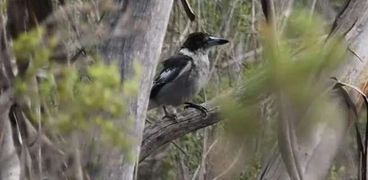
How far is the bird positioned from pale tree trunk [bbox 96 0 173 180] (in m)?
2.04

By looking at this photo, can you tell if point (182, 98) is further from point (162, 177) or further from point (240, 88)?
point (162, 177)

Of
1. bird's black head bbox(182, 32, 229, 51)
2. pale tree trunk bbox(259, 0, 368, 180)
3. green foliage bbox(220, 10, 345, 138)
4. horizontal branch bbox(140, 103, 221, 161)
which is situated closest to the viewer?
green foliage bbox(220, 10, 345, 138)

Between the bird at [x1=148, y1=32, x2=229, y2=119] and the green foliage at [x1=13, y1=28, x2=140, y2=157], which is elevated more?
the green foliage at [x1=13, y1=28, x2=140, y2=157]

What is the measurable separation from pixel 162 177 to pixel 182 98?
2.15 metres

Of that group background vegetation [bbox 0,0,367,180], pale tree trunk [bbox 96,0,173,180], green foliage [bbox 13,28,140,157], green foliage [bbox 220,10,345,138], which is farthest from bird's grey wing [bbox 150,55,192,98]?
green foliage [bbox 13,28,140,157]

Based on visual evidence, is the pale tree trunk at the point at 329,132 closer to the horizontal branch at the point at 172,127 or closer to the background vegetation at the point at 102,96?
the background vegetation at the point at 102,96

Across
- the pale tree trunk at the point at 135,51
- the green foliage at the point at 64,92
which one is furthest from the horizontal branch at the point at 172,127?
the green foliage at the point at 64,92

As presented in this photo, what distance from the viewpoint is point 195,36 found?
210 inches

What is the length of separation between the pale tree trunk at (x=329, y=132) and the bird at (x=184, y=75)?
181 centimetres

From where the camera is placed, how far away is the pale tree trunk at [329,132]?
2.44 m

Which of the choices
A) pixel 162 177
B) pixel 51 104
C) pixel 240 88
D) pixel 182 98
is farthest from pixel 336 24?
pixel 162 177

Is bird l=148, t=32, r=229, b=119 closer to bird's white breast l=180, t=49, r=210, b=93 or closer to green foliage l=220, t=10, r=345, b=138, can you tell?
bird's white breast l=180, t=49, r=210, b=93

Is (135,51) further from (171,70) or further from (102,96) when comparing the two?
(171,70)

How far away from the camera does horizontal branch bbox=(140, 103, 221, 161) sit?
12.2 ft
